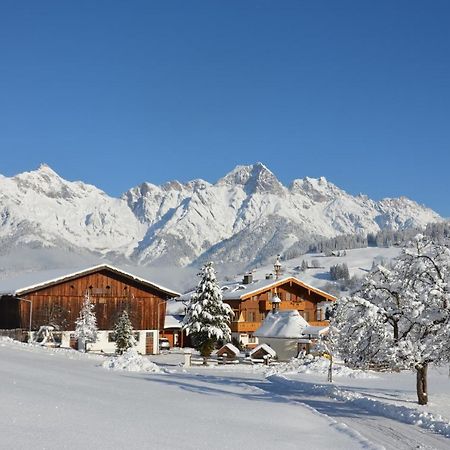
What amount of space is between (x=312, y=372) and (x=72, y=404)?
33.3 metres

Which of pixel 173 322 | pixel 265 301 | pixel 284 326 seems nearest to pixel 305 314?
pixel 265 301

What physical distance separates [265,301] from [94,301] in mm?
27567

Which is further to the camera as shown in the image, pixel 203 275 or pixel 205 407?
pixel 203 275

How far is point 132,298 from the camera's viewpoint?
215 feet

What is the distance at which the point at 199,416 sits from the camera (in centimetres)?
2030

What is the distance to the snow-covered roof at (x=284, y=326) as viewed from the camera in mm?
62281

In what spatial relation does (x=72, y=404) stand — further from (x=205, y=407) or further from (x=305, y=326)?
(x=305, y=326)

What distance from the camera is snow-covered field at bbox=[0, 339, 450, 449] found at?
14856 millimetres

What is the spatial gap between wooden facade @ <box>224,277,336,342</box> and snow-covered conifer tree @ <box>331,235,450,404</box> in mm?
51430

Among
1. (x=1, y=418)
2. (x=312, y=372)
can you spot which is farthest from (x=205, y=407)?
(x=312, y=372)

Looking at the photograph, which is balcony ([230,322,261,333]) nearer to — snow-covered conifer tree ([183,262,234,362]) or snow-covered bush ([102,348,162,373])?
snow-covered conifer tree ([183,262,234,362])

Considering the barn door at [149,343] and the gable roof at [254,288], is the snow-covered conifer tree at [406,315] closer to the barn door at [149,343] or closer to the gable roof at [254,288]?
the barn door at [149,343]

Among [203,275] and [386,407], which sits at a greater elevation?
Answer: [203,275]

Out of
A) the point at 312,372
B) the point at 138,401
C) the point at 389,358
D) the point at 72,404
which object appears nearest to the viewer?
the point at 72,404
